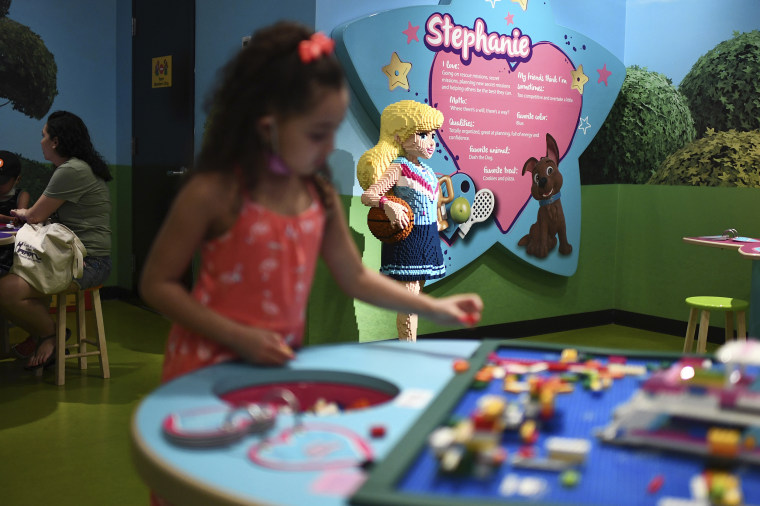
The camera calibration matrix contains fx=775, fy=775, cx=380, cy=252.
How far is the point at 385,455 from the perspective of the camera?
952mm

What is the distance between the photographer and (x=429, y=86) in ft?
15.1

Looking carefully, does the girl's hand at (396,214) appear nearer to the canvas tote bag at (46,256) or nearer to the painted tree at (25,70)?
the canvas tote bag at (46,256)

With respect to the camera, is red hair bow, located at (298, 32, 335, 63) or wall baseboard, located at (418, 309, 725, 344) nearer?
red hair bow, located at (298, 32, 335, 63)

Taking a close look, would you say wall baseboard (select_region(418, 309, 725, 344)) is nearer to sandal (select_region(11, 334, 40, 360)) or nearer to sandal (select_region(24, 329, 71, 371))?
sandal (select_region(24, 329, 71, 371))

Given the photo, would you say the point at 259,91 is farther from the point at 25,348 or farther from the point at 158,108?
the point at 158,108

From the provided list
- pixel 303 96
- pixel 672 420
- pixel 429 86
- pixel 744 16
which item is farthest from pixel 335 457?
pixel 744 16

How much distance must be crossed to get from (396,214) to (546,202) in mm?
1737

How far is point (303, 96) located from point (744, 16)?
489 centimetres

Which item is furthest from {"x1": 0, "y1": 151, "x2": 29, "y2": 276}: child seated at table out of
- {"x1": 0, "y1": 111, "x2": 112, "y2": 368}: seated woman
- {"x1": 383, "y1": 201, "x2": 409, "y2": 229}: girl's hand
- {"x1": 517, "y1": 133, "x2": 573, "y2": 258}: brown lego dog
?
{"x1": 517, "y1": 133, "x2": 573, "y2": 258}: brown lego dog

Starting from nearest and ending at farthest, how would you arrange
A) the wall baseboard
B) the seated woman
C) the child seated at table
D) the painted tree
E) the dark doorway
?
the seated woman < the child seated at table < the wall baseboard < the dark doorway < the painted tree

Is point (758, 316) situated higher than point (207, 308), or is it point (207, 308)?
point (207, 308)

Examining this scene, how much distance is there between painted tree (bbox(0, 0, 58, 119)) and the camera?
5.56 m

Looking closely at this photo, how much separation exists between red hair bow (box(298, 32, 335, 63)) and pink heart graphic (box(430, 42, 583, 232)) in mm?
3326

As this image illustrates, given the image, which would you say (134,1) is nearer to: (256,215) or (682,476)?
(256,215)
